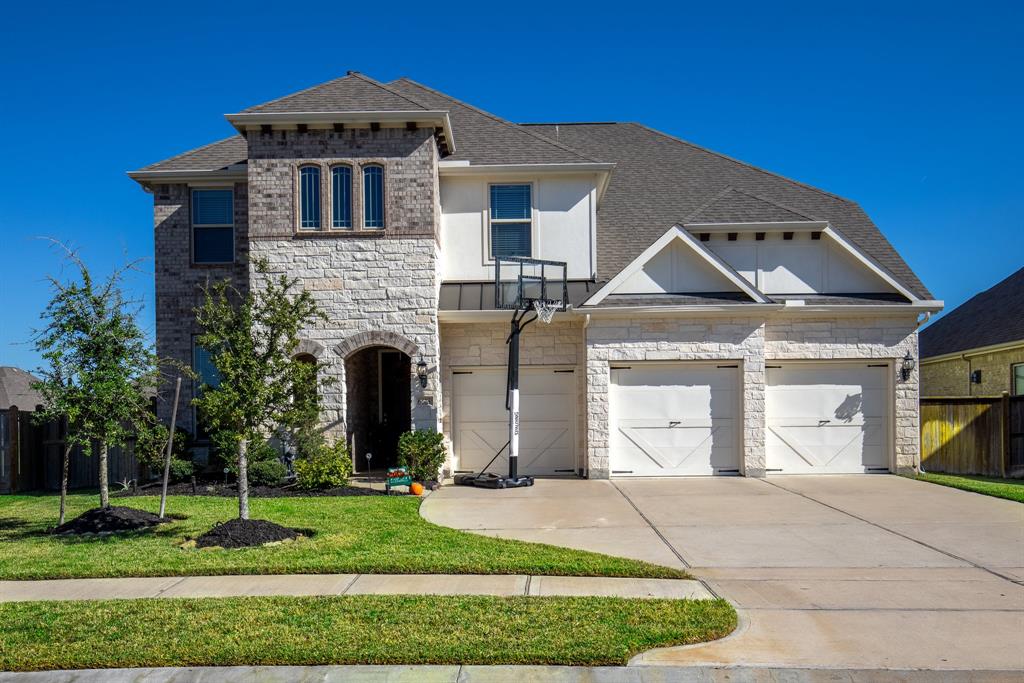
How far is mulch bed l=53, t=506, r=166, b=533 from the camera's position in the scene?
1070 cm

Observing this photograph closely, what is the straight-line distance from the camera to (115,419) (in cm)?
1054

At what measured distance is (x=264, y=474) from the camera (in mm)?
14633

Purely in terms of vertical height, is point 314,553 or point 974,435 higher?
point 974,435

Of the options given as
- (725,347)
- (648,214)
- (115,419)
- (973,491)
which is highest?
(648,214)

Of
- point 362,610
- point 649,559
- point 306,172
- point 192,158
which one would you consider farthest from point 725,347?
point 192,158

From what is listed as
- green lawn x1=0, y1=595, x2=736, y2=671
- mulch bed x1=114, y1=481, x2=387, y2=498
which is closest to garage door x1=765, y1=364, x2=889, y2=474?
mulch bed x1=114, y1=481, x2=387, y2=498

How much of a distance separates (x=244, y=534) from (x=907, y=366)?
13583 mm

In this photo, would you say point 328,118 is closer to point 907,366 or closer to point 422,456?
point 422,456

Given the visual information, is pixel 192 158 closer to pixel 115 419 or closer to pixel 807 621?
pixel 115 419

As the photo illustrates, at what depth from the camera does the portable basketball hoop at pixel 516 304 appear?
15008 mm

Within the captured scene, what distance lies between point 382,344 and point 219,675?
10.4 metres

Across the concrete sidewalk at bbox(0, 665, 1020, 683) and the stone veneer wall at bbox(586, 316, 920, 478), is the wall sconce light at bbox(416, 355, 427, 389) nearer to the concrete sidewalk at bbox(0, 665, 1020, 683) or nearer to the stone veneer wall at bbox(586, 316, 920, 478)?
the stone veneer wall at bbox(586, 316, 920, 478)

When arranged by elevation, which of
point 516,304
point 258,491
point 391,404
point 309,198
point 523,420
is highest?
point 309,198

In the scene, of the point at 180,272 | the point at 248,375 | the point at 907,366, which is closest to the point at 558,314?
the point at 907,366
